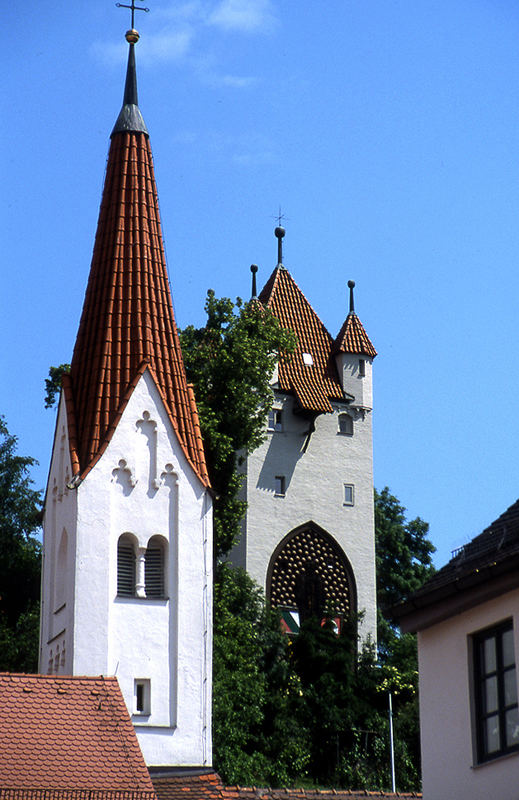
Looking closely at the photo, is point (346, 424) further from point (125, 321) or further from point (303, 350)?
point (125, 321)

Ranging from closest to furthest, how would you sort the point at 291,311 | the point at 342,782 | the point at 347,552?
the point at 342,782
the point at 347,552
the point at 291,311

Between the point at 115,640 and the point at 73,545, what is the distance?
204cm

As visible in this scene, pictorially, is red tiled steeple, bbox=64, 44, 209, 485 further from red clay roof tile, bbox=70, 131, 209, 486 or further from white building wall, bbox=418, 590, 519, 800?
white building wall, bbox=418, 590, 519, 800

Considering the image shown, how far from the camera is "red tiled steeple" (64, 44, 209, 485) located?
114 feet

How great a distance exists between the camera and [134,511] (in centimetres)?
3403

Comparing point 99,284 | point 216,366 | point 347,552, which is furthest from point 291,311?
point 99,284

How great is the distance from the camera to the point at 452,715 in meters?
16.1

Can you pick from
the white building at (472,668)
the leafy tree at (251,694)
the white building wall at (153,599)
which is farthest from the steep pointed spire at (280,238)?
the white building at (472,668)

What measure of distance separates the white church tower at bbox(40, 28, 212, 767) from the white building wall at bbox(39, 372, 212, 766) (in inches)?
0.8

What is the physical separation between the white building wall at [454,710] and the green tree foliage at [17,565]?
93.2 feet

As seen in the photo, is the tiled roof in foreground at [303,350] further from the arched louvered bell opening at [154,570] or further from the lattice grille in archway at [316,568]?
the arched louvered bell opening at [154,570]

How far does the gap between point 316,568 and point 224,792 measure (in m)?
30.7

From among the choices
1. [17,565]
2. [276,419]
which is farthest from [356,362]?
[17,565]

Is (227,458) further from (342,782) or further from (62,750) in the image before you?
(62,750)
